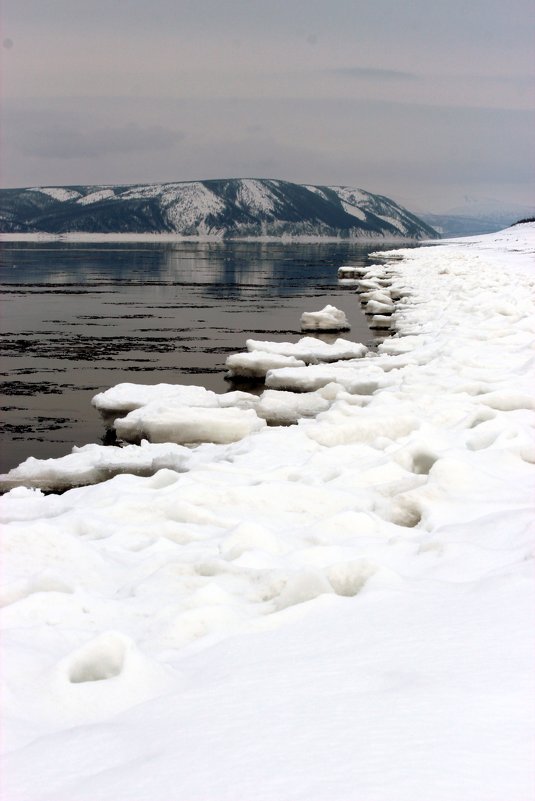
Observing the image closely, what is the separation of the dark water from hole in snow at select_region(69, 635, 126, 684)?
19.4 feet

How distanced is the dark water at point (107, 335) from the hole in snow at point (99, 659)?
591 cm

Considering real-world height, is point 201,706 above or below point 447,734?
below

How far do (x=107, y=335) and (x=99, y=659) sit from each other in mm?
16695

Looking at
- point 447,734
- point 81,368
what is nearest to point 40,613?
point 447,734

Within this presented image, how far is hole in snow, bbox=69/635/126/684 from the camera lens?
3207mm

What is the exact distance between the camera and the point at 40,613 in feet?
12.6

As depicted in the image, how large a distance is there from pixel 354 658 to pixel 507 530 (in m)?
1.94

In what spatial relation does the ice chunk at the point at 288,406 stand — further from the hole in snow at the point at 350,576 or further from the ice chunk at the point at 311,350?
the hole in snow at the point at 350,576

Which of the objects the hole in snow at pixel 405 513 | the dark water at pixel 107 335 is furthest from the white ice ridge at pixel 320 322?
the hole in snow at pixel 405 513

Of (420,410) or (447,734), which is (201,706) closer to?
(447,734)

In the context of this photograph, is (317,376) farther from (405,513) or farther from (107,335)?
(107,335)

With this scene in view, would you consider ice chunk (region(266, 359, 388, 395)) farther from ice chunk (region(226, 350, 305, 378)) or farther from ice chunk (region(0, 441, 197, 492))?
ice chunk (region(0, 441, 197, 492))

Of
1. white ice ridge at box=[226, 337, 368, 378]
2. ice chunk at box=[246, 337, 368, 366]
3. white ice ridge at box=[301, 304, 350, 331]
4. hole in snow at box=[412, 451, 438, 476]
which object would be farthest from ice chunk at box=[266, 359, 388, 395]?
white ice ridge at box=[301, 304, 350, 331]

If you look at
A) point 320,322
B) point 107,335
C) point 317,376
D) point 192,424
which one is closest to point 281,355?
point 317,376
